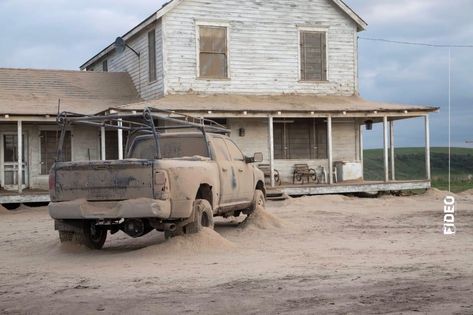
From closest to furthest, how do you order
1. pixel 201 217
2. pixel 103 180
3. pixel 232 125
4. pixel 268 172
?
pixel 103 180 → pixel 201 217 → pixel 268 172 → pixel 232 125

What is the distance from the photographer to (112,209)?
9.25 m

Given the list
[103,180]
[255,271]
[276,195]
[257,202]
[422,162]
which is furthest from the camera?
[422,162]

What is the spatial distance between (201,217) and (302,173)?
1419 cm

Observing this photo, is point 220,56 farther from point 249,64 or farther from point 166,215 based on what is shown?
point 166,215

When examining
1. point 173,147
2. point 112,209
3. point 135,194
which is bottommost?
point 112,209

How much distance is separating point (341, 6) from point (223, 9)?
456 centimetres

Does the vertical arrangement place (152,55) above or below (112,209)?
above

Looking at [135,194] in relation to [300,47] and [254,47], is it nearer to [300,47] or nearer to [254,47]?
[254,47]

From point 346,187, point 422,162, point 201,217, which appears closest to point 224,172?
point 201,217

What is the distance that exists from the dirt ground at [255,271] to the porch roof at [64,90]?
866 cm

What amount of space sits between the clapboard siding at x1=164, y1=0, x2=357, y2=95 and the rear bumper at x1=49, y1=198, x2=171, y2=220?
43.7 ft

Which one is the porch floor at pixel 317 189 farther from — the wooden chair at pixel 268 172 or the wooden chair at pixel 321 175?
the wooden chair at pixel 321 175

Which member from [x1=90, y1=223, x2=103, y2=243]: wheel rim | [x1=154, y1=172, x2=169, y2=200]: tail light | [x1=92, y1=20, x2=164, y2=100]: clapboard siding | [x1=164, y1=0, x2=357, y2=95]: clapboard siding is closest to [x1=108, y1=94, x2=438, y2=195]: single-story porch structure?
[x1=164, y1=0, x2=357, y2=95]: clapboard siding

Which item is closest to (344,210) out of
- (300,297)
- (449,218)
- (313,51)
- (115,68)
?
(449,218)
